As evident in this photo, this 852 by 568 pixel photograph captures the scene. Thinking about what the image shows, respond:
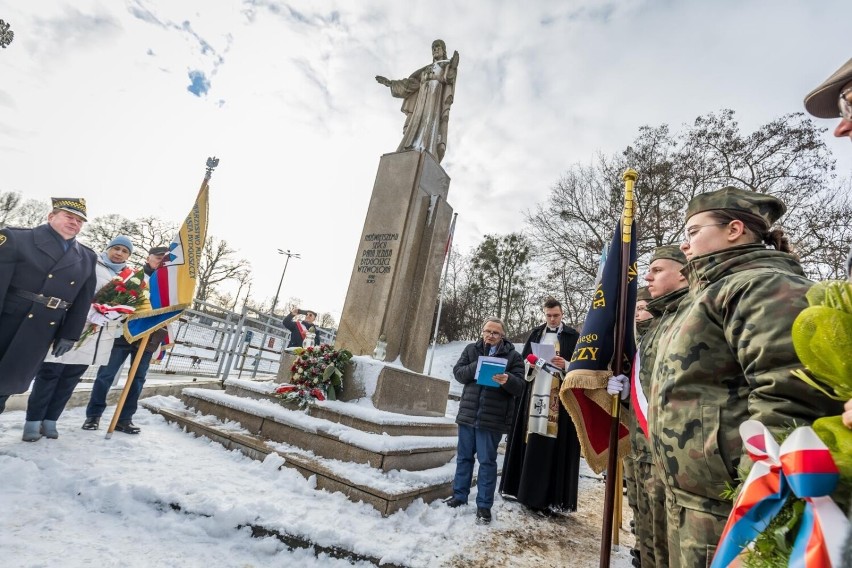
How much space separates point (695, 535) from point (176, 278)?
5.18m

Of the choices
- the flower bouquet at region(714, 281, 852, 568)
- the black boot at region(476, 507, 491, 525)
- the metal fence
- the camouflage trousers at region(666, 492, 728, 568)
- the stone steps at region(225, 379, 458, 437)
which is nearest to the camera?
the flower bouquet at region(714, 281, 852, 568)

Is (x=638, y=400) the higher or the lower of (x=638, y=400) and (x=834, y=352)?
the lower

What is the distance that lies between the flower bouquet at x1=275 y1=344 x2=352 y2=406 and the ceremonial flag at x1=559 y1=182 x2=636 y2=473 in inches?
123

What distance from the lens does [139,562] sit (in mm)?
2217

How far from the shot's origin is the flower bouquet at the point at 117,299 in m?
4.06

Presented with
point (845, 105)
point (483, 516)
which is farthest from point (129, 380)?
point (845, 105)

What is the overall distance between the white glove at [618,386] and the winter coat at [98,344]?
4.75 m

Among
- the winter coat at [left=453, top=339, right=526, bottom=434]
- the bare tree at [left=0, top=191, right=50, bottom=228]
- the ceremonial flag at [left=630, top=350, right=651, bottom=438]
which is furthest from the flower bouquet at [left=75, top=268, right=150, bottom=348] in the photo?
the bare tree at [left=0, top=191, right=50, bottom=228]

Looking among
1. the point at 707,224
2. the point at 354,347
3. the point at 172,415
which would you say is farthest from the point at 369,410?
the point at 707,224

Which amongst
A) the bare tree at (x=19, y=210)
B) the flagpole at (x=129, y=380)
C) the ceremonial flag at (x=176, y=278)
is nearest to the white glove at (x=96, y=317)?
the ceremonial flag at (x=176, y=278)

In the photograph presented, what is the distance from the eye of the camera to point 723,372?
145cm

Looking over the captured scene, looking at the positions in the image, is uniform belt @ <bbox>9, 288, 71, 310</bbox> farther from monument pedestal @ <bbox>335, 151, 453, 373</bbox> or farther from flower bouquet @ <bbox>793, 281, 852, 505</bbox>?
flower bouquet @ <bbox>793, 281, 852, 505</bbox>

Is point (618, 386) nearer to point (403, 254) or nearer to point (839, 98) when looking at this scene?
point (839, 98)

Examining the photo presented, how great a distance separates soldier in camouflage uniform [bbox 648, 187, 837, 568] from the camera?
1189mm
